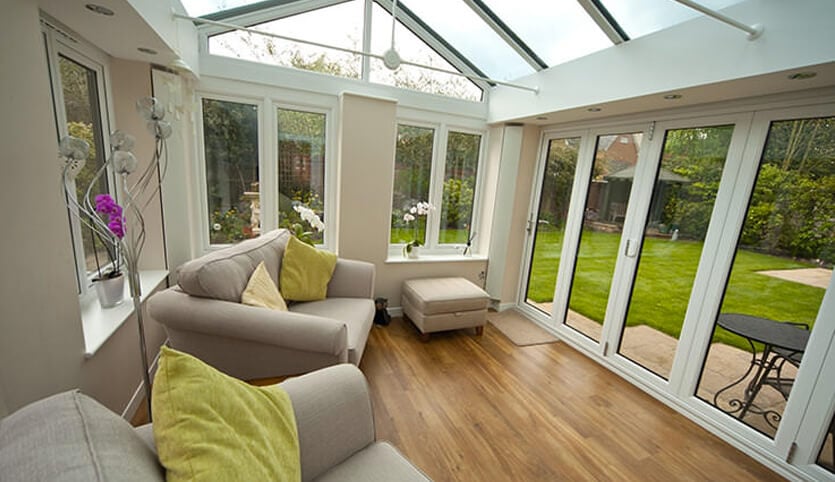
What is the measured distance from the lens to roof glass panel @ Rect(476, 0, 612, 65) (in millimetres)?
2174

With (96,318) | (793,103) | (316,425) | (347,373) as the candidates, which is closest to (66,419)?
(316,425)

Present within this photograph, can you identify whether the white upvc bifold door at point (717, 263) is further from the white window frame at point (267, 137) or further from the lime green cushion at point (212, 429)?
the lime green cushion at point (212, 429)

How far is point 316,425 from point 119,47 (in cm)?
235

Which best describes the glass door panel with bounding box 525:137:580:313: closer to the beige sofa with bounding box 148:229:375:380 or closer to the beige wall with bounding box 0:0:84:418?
the beige sofa with bounding box 148:229:375:380

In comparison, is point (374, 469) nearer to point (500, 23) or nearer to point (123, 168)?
point (123, 168)

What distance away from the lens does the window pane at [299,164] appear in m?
2.98

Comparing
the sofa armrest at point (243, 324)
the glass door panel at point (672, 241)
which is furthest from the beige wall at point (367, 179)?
the glass door panel at point (672, 241)

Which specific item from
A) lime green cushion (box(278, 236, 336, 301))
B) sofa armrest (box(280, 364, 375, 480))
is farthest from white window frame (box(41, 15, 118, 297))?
sofa armrest (box(280, 364, 375, 480))

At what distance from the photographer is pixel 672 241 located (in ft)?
7.73

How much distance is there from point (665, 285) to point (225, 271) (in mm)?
2913

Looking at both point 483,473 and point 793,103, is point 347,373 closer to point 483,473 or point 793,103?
point 483,473

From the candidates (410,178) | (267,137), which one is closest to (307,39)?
(267,137)

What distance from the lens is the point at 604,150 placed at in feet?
9.43

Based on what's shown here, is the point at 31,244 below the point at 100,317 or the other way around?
the other way around
